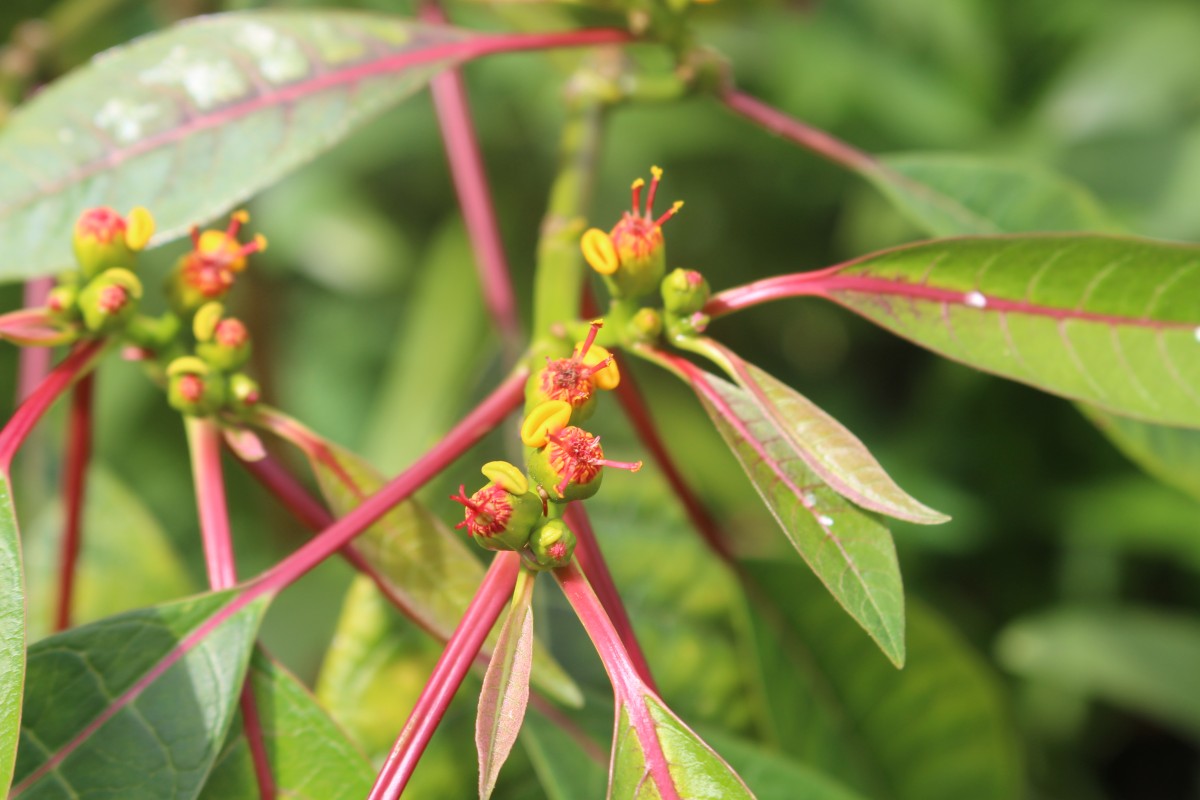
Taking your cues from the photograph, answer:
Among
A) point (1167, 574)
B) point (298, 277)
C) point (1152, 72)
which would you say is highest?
point (298, 277)

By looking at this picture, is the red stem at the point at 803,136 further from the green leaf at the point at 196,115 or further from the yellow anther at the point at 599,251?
the yellow anther at the point at 599,251

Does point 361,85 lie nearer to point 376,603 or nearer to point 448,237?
point 376,603

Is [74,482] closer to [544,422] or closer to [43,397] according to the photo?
[43,397]

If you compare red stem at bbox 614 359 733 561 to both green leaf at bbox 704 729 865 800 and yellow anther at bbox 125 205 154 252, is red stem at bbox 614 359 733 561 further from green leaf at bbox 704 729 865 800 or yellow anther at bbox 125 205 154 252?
yellow anther at bbox 125 205 154 252

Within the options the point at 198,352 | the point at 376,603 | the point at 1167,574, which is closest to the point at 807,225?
the point at 1167,574

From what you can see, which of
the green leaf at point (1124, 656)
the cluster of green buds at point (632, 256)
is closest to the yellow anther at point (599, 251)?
the cluster of green buds at point (632, 256)
